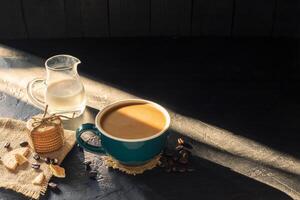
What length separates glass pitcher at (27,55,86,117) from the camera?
900 millimetres

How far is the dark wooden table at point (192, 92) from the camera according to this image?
2.52 feet

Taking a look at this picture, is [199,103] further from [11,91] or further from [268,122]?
[11,91]

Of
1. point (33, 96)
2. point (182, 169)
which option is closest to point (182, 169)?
point (182, 169)

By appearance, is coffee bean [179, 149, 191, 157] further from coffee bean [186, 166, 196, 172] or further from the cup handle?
the cup handle

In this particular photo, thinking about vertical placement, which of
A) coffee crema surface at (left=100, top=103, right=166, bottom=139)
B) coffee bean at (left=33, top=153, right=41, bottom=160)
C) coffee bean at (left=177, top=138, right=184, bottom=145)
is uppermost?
coffee crema surface at (left=100, top=103, right=166, bottom=139)

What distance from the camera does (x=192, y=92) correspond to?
3.41 ft

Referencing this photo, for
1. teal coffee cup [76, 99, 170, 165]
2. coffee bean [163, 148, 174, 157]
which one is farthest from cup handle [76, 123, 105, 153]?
coffee bean [163, 148, 174, 157]

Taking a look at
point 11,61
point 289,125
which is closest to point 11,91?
point 11,61

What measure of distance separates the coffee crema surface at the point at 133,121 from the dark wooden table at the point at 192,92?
8 cm

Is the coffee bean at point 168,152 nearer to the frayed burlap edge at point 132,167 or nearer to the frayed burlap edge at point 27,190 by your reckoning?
the frayed burlap edge at point 132,167

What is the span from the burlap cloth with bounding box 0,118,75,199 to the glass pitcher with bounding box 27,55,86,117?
52 millimetres

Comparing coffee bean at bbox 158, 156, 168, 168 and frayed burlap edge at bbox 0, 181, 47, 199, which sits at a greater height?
coffee bean at bbox 158, 156, 168, 168

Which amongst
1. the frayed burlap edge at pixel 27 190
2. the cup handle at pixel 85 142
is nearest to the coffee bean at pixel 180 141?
the cup handle at pixel 85 142

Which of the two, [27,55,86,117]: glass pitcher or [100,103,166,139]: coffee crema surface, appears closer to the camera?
[100,103,166,139]: coffee crema surface
